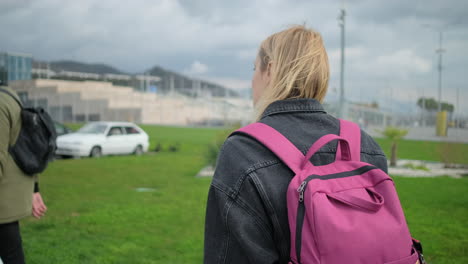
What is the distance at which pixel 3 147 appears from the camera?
104 inches

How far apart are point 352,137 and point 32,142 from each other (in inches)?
90.1

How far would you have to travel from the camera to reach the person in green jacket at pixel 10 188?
2.65 metres

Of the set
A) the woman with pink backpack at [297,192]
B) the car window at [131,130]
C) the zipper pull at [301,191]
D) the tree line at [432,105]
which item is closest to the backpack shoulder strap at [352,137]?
the woman with pink backpack at [297,192]

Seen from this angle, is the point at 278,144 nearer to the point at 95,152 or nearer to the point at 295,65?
the point at 295,65

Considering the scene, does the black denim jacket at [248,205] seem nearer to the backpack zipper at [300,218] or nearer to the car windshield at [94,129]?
the backpack zipper at [300,218]

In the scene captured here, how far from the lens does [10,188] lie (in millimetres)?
2785

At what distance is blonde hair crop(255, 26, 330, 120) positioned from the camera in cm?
157

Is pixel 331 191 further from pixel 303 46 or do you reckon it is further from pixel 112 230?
Result: pixel 112 230

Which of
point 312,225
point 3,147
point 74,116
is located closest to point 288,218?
point 312,225

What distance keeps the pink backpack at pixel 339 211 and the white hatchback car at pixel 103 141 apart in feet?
57.2

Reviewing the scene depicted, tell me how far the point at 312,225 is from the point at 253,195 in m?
0.22

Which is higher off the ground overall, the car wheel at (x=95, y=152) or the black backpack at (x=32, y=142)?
the black backpack at (x=32, y=142)

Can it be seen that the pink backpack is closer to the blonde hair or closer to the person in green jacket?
the blonde hair

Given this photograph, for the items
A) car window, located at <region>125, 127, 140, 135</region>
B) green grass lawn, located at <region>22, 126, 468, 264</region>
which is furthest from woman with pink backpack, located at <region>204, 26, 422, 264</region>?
car window, located at <region>125, 127, 140, 135</region>
